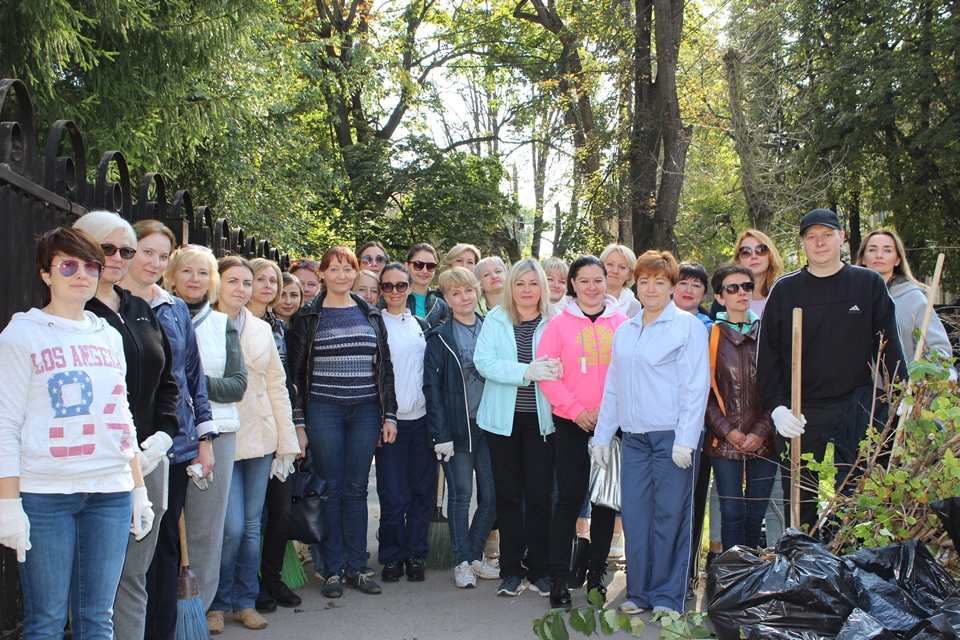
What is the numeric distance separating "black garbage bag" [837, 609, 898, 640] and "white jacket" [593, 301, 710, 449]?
2.12 metres

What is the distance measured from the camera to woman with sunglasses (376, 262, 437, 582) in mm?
6020

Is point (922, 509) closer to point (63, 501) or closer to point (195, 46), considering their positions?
point (63, 501)

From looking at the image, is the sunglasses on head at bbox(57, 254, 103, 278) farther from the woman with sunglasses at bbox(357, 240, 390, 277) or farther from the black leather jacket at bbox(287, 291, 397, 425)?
the woman with sunglasses at bbox(357, 240, 390, 277)

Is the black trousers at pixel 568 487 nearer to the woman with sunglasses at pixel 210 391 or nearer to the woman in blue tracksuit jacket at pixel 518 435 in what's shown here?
the woman in blue tracksuit jacket at pixel 518 435

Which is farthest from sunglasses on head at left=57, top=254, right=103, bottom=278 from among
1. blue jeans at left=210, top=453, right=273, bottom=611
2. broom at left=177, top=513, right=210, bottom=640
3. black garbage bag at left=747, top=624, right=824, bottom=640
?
black garbage bag at left=747, top=624, right=824, bottom=640

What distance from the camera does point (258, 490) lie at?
16.9ft

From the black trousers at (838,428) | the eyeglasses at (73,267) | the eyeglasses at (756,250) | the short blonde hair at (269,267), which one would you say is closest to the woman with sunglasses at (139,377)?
the eyeglasses at (73,267)

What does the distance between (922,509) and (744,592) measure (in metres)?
0.90

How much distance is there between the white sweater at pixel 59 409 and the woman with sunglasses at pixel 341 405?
2.35m

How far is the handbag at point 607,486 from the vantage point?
5555 mm

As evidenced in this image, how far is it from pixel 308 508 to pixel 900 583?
3500 millimetres

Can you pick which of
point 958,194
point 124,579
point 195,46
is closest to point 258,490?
A: point 124,579

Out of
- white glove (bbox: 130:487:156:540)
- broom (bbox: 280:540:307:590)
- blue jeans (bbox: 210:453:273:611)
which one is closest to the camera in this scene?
white glove (bbox: 130:487:156:540)

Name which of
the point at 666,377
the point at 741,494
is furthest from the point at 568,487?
the point at 741,494
